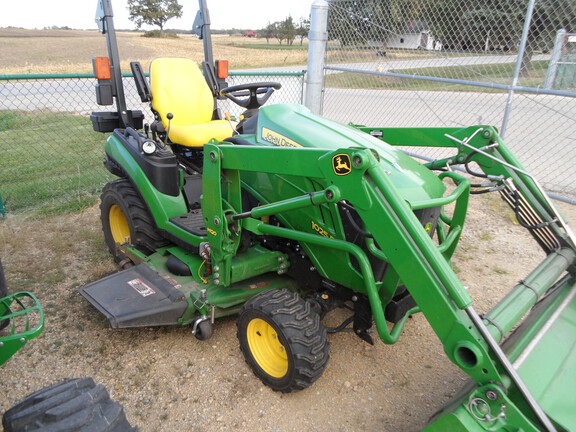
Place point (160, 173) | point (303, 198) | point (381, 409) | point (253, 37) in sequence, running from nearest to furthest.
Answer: point (303, 198) → point (381, 409) → point (160, 173) → point (253, 37)

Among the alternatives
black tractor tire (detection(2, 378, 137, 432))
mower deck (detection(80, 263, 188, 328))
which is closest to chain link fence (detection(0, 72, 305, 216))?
mower deck (detection(80, 263, 188, 328))

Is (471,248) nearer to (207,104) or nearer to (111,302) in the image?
(207,104)

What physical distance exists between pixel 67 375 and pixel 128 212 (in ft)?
4.15

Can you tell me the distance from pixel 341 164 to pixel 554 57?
4686 mm

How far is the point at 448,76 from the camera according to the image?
20.5ft

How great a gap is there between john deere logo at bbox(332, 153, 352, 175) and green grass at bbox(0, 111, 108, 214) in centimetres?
416

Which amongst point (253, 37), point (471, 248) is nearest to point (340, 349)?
point (471, 248)

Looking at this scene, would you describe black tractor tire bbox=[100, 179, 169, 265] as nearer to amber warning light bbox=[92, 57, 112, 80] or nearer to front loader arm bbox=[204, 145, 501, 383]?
amber warning light bbox=[92, 57, 112, 80]

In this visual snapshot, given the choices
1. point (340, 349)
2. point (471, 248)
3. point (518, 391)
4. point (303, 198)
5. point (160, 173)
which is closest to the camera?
point (518, 391)

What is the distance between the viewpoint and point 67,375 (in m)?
2.73

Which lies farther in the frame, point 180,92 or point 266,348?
point 180,92

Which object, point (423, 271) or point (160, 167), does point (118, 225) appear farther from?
point (423, 271)

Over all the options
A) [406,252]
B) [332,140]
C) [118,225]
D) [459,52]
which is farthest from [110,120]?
[459,52]

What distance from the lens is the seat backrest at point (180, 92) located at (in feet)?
11.9
